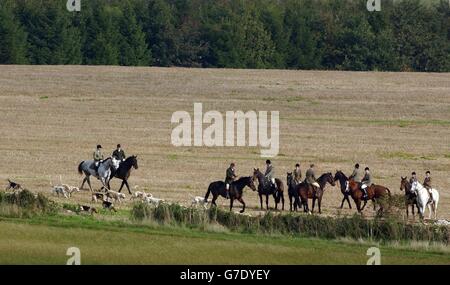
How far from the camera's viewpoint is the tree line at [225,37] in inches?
3563

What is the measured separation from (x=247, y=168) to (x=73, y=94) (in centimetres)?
2396

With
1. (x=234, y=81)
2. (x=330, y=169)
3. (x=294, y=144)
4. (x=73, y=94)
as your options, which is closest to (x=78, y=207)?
(x=330, y=169)

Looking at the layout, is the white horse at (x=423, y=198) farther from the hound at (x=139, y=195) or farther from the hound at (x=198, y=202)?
the hound at (x=139, y=195)

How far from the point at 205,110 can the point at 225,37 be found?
28.4 meters

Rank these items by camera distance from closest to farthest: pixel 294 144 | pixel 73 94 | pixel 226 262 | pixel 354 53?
1. pixel 226 262
2. pixel 294 144
3. pixel 73 94
4. pixel 354 53

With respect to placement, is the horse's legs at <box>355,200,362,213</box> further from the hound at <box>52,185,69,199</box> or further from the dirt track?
the hound at <box>52,185,69,199</box>

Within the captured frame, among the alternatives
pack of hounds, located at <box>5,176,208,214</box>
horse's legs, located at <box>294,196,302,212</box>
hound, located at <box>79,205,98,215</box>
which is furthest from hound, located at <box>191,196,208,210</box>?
hound, located at <box>79,205,98,215</box>

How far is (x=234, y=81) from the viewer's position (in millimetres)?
78500

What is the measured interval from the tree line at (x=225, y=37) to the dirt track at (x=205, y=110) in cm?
672

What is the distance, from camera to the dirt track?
49.6m

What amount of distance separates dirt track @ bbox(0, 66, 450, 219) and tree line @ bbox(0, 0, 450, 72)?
22.1 feet

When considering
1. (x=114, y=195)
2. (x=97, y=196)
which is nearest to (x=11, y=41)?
(x=97, y=196)
